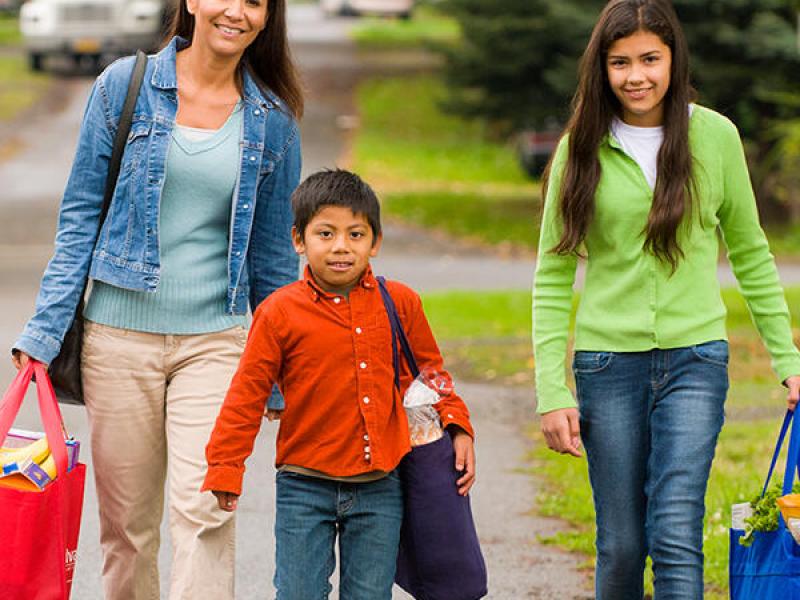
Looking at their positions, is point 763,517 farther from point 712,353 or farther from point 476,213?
point 476,213

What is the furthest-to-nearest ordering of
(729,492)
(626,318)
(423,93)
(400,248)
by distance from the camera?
(423,93)
(400,248)
(729,492)
(626,318)

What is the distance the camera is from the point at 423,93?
34750mm

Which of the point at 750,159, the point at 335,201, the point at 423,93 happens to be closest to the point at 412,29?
the point at 423,93

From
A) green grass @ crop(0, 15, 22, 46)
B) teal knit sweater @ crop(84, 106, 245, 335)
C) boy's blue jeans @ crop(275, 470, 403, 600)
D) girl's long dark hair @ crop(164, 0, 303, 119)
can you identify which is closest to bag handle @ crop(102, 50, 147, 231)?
teal knit sweater @ crop(84, 106, 245, 335)

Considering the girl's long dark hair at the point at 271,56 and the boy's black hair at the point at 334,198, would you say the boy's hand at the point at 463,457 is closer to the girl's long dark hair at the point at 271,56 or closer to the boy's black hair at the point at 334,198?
the boy's black hair at the point at 334,198

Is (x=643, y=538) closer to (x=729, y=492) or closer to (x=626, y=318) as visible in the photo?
(x=626, y=318)

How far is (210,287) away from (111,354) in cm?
33

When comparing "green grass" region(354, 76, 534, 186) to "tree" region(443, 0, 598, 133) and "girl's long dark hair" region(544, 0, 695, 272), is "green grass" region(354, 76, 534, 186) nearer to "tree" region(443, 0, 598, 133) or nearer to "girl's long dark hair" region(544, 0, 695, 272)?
"tree" region(443, 0, 598, 133)

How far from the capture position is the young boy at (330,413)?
4188 mm

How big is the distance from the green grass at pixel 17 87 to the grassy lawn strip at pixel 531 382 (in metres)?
18.3

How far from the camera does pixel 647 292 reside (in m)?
4.50

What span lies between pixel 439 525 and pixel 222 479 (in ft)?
1.82

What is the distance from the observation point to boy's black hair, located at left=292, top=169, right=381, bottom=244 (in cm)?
421

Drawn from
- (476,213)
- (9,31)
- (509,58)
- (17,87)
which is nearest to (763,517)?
(509,58)
